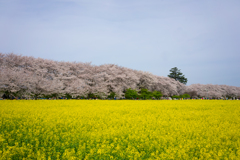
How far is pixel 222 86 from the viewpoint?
85438 millimetres

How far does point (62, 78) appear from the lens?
3972cm

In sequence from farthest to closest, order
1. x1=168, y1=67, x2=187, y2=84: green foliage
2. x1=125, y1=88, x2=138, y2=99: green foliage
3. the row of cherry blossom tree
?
x1=168, y1=67, x2=187, y2=84: green foliage → x1=125, y1=88, x2=138, y2=99: green foliage → the row of cherry blossom tree

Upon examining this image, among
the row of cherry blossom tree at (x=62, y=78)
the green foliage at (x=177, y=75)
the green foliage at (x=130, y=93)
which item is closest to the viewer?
the row of cherry blossom tree at (x=62, y=78)

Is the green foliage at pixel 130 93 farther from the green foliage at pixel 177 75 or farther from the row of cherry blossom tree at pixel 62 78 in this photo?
the green foliage at pixel 177 75

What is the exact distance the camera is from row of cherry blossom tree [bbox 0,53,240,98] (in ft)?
103

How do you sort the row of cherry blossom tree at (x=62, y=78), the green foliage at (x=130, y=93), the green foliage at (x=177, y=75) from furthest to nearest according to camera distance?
the green foliage at (x=177, y=75) < the green foliage at (x=130, y=93) < the row of cherry blossom tree at (x=62, y=78)

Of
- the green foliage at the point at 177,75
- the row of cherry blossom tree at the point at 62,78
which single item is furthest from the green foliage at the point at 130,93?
the green foliage at the point at 177,75

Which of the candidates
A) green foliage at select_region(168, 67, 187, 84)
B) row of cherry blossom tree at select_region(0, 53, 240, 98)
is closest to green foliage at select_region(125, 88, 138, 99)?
row of cherry blossom tree at select_region(0, 53, 240, 98)

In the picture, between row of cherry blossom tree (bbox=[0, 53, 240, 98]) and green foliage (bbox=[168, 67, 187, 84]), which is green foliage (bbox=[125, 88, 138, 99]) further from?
green foliage (bbox=[168, 67, 187, 84])

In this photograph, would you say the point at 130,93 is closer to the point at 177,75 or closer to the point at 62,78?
the point at 62,78

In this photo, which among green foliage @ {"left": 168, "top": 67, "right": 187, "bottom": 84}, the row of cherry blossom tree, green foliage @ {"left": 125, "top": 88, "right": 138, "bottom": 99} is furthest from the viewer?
green foliage @ {"left": 168, "top": 67, "right": 187, "bottom": 84}

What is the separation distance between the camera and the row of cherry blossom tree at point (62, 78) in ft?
103

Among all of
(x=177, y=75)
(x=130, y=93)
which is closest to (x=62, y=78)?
(x=130, y=93)

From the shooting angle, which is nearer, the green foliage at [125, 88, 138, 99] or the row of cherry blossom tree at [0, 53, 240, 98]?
the row of cherry blossom tree at [0, 53, 240, 98]
